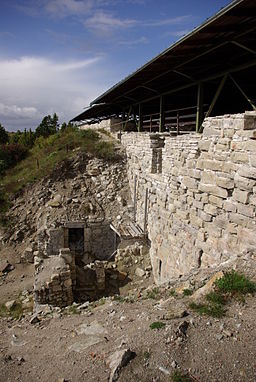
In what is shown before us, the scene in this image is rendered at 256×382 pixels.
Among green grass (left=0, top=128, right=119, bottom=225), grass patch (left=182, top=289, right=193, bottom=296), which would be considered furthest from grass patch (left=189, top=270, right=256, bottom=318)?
green grass (left=0, top=128, right=119, bottom=225)

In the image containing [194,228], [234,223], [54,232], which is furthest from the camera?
[54,232]

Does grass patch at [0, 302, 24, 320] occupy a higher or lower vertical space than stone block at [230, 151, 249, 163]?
lower

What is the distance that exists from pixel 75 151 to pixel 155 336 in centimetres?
1399

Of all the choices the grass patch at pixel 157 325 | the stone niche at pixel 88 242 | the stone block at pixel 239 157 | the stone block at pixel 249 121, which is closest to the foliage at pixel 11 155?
the stone niche at pixel 88 242

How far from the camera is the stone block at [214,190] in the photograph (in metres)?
5.66

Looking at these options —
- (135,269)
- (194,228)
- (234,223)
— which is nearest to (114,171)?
(135,269)

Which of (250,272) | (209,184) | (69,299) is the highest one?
(209,184)

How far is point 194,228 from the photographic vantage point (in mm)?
6863

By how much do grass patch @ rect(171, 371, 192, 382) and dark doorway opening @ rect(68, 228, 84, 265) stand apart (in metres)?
9.86

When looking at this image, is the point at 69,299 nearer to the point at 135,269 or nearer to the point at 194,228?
the point at 135,269

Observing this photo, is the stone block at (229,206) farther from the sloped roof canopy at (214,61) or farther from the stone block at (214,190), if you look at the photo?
the sloped roof canopy at (214,61)

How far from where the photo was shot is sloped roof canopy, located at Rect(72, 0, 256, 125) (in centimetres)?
605

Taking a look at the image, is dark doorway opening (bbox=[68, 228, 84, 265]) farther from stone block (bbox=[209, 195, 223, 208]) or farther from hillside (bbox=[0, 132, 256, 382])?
stone block (bbox=[209, 195, 223, 208])

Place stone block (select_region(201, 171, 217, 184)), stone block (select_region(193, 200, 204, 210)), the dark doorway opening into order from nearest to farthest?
stone block (select_region(201, 171, 217, 184)), stone block (select_region(193, 200, 204, 210)), the dark doorway opening
